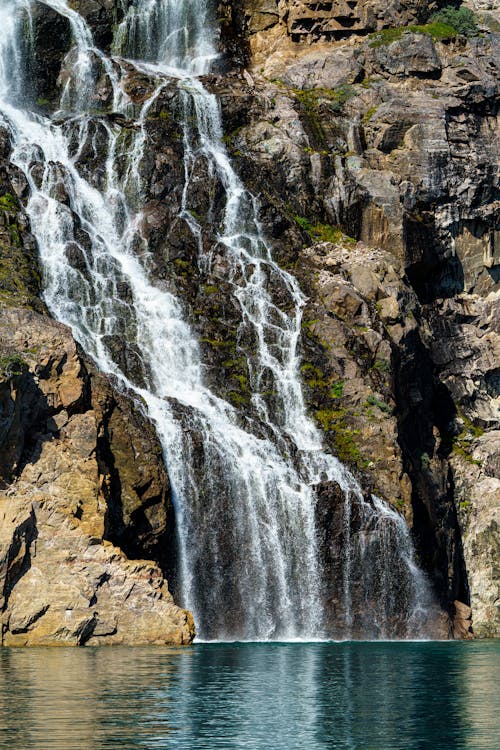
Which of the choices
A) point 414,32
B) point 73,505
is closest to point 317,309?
point 73,505

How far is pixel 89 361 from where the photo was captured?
49.9 m

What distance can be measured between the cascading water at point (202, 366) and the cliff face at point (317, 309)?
79 centimetres

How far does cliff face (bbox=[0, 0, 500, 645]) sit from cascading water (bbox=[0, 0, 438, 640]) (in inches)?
31.3

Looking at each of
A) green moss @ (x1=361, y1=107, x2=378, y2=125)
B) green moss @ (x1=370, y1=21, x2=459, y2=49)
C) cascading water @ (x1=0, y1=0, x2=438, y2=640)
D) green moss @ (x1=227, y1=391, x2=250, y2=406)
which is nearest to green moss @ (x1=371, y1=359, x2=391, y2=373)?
cascading water @ (x1=0, y1=0, x2=438, y2=640)

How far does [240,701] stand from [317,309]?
1339 inches

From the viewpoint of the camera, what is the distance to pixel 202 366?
182ft

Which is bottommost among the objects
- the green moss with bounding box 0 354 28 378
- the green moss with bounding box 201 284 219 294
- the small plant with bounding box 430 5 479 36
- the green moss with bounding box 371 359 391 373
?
the green moss with bounding box 0 354 28 378

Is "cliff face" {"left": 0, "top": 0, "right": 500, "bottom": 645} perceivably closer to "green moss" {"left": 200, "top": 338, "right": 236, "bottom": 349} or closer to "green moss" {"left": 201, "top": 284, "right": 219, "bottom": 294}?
"green moss" {"left": 200, "top": 338, "right": 236, "bottom": 349}

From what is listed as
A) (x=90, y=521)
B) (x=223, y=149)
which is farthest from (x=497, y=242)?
(x=90, y=521)

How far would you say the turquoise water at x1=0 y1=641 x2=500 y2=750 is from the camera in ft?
75.3

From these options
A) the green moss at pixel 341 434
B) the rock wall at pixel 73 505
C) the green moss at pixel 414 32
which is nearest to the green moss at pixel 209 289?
the green moss at pixel 341 434

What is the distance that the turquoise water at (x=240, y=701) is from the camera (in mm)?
22953

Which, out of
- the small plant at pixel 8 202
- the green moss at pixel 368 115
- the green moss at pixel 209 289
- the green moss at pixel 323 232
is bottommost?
the green moss at pixel 209 289

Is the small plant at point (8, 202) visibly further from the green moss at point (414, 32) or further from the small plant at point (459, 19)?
the small plant at point (459, 19)
